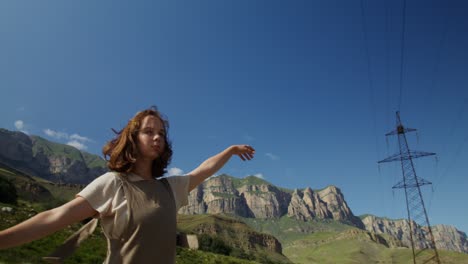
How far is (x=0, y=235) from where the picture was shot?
1.70 m

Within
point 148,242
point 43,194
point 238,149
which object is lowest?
point 148,242

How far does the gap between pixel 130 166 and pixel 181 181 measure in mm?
525

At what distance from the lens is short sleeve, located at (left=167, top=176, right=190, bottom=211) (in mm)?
2749

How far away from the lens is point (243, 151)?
3.63 metres

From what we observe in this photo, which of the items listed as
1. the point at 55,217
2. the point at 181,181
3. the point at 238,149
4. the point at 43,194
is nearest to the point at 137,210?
the point at 55,217

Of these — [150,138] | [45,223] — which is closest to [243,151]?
[150,138]

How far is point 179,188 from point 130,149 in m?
0.56

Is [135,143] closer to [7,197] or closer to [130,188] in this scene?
[130,188]

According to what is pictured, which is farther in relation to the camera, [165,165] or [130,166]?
[165,165]

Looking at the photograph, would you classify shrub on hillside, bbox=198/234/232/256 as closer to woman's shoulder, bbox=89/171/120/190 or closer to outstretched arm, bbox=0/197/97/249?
woman's shoulder, bbox=89/171/120/190

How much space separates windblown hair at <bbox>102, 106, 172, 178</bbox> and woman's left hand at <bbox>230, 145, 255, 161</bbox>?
81 centimetres

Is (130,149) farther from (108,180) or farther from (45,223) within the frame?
(45,223)

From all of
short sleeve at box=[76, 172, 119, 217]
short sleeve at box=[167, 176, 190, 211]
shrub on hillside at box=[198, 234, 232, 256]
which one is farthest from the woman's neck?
shrub on hillside at box=[198, 234, 232, 256]

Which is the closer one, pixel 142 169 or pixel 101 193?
pixel 101 193
